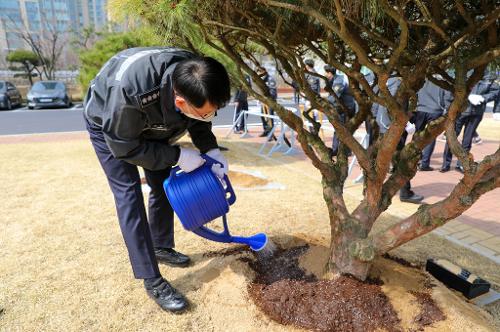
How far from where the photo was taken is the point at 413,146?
205 centimetres

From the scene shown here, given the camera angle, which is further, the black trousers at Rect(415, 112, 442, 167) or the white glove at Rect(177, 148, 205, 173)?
the black trousers at Rect(415, 112, 442, 167)

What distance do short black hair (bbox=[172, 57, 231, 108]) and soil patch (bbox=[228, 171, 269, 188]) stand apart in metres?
2.87

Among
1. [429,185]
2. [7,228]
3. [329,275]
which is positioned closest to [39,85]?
[7,228]

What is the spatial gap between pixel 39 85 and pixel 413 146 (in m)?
16.7

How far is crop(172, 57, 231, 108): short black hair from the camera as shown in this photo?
1.62 meters

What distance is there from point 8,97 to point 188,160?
49.4 feet

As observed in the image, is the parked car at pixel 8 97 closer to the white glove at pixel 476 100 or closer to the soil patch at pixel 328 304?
the white glove at pixel 476 100

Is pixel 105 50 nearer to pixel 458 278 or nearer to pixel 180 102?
pixel 180 102

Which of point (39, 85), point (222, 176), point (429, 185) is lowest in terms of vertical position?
point (39, 85)

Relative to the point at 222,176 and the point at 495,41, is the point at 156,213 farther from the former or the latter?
the point at 495,41

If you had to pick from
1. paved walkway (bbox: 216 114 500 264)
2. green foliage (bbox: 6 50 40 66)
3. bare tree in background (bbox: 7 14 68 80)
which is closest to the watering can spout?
paved walkway (bbox: 216 114 500 264)

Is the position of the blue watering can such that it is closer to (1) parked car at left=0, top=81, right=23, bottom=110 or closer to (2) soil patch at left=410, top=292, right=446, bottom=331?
(2) soil patch at left=410, top=292, right=446, bottom=331

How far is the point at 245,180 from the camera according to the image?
4648 mm

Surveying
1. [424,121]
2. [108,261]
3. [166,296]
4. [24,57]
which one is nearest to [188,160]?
[166,296]
